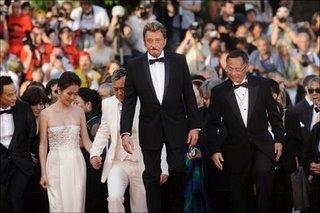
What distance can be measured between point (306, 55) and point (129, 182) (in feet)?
35.4

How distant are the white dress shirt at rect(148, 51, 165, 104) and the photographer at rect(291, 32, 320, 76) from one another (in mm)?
10977

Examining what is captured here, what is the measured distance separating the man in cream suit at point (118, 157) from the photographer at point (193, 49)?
28.0 ft

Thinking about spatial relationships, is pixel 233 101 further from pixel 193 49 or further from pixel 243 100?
pixel 193 49

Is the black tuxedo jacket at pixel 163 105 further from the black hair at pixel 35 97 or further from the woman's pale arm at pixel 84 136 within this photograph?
the black hair at pixel 35 97

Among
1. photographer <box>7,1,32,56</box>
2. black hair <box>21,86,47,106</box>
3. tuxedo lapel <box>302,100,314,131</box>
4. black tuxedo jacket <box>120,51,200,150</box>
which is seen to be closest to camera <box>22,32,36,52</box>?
photographer <box>7,1,32,56</box>

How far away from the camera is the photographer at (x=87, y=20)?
838 inches

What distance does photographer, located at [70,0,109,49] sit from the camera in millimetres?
21281

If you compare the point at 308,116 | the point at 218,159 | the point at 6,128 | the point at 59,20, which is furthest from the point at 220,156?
the point at 59,20

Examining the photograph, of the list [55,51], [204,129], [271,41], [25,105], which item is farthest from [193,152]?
[271,41]

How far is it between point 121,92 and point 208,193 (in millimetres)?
1847

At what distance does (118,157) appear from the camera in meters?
11.0

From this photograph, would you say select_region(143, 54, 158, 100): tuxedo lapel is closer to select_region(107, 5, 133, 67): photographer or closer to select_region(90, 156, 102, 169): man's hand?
select_region(90, 156, 102, 169): man's hand

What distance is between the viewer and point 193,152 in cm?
1130

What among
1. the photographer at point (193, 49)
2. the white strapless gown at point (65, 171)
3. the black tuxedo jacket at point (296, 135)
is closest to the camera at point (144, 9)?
the photographer at point (193, 49)
